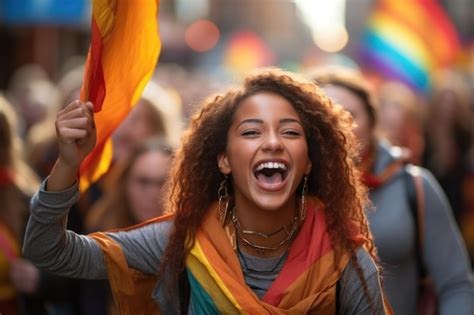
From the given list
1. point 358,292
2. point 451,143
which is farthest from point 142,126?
point 358,292

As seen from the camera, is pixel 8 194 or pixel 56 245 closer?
pixel 56 245

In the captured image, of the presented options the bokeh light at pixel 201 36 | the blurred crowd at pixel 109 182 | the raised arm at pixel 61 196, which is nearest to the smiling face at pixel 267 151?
the raised arm at pixel 61 196

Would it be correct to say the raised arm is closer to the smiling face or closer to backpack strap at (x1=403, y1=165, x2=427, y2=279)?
the smiling face

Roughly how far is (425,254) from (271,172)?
1329 mm

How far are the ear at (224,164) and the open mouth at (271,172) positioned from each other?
152 mm

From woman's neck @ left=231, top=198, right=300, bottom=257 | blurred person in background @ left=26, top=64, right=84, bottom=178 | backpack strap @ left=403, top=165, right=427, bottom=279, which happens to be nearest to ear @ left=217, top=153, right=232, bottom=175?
woman's neck @ left=231, top=198, right=300, bottom=257

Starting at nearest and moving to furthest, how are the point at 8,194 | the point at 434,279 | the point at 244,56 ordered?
the point at 434,279 → the point at 8,194 → the point at 244,56

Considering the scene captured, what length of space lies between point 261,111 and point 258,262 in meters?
0.53

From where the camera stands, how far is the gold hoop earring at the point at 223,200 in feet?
13.0

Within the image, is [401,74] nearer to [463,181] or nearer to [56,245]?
[463,181]

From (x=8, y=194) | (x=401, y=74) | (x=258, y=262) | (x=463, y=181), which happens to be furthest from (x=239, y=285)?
(x=401, y=74)

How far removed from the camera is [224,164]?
399 cm

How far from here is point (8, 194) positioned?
5797 millimetres

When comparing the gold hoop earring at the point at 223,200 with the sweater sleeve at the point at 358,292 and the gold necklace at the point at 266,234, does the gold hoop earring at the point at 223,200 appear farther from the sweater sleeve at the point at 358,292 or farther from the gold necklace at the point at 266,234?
the sweater sleeve at the point at 358,292
